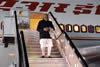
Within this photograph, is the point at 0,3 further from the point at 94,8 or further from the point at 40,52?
the point at 40,52

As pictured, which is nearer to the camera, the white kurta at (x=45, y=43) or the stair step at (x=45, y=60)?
the stair step at (x=45, y=60)

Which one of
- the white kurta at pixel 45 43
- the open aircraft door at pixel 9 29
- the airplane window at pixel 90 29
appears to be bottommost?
the airplane window at pixel 90 29

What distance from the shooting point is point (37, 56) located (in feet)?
26.6

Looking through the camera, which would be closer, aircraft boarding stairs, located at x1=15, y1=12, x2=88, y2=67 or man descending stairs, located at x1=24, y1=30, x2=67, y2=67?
aircraft boarding stairs, located at x1=15, y1=12, x2=88, y2=67

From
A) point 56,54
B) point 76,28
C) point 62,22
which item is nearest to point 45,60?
point 56,54

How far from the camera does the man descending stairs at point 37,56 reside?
730 centimetres

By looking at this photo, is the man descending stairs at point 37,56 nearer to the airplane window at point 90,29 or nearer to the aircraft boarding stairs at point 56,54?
the aircraft boarding stairs at point 56,54

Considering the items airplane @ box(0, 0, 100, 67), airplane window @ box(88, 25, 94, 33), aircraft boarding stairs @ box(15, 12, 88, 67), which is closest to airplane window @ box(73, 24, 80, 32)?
airplane @ box(0, 0, 100, 67)

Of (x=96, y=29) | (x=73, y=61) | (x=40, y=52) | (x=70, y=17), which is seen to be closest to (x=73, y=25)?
(x=70, y=17)

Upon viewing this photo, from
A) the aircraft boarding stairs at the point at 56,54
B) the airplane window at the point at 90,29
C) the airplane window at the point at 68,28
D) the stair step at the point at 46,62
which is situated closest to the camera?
the aircraft boarding stairs at the point at 56,54

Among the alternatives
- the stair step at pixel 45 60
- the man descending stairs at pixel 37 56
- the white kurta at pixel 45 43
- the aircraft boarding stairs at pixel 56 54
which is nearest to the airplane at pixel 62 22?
the man descending stairs at pixel 37 56

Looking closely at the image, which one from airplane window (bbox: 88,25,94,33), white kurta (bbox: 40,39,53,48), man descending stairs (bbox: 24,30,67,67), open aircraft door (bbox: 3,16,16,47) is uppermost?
white kurta (bbox: 40,39,53,48)

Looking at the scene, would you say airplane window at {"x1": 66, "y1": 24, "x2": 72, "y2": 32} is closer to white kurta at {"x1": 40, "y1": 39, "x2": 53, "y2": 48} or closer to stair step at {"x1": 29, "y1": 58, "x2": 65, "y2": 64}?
white kurta at {"x1": 40, "y1": 39, "x2": 53, "y2": 48}

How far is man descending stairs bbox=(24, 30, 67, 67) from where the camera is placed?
7.30m
